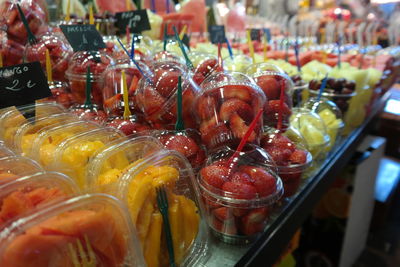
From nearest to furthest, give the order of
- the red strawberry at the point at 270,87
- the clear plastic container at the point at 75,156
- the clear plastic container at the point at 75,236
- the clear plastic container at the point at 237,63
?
the clear plastic container at the point at 75,236
the clear plastic container at the point at 75,156
the red strawberry at the point at 270,87
the clear plastic container at the point at 237,63

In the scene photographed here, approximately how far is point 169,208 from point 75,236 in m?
0.23

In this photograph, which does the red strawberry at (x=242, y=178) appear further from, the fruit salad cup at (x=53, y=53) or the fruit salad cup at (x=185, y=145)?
the fruit salad cup at (x=53, y=53)

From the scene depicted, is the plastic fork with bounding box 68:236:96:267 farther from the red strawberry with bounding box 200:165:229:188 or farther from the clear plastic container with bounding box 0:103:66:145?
the clear plastic container with bounding box 0:103:66:145

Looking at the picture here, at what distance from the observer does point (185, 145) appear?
0.94 m

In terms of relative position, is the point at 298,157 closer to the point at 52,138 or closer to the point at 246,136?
the point at 246,136

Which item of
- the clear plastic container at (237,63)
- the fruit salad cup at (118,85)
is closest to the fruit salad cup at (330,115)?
the clear plastic container at (237,63)

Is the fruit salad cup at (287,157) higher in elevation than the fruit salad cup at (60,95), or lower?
lower

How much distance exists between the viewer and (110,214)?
0.60 m

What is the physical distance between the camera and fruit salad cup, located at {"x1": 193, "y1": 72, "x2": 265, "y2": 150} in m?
0.96

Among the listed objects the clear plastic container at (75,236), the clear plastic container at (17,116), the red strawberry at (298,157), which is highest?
the clear plastic container at (17,116)

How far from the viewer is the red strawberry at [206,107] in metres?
0.99

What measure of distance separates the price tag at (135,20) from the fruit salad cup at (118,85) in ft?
2.45

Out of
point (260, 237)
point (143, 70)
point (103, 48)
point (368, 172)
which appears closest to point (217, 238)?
point (260, 237)

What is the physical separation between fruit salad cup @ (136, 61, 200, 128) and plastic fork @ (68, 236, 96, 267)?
52 centimetres
